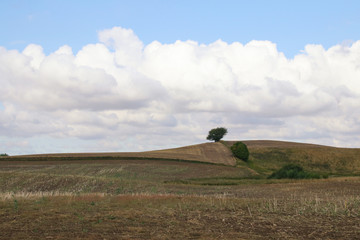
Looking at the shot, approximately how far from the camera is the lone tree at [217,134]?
4973 inches

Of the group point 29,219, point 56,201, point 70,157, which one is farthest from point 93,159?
point 29,219

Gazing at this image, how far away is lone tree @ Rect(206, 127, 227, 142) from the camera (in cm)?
12631

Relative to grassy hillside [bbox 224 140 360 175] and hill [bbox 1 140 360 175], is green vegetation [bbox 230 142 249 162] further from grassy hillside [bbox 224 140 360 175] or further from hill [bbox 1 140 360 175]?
grassy hillside [bbox 224 140 360 175]

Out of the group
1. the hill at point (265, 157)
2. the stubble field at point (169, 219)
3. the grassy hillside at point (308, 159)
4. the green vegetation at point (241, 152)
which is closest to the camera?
the stubble field at point (169, 219)

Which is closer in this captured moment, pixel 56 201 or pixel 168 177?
pixel 56 201

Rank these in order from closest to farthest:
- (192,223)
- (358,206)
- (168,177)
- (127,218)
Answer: (192,223) < (127,218) < (358,206) < (168,177)

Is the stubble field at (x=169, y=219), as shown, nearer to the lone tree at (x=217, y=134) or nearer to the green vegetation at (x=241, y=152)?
the green vegetation at (x=241, y=152)

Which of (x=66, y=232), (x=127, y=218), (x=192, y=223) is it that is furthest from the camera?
(x=127, y=218)

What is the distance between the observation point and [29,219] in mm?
17891

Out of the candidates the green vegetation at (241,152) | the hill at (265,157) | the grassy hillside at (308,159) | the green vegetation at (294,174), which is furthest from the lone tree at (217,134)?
the green vegetation at (294,174)

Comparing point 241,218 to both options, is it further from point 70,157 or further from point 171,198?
point 70,157

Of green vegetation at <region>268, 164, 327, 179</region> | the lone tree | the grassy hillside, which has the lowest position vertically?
green vegetation at <region>268, 164, 327, 179</region>

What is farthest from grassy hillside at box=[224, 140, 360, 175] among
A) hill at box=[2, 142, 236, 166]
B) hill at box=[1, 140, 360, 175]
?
hill at box=[2, 142, 236, 166]

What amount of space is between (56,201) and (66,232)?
925 centimetres
